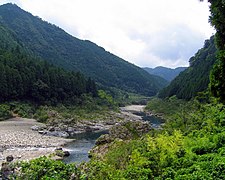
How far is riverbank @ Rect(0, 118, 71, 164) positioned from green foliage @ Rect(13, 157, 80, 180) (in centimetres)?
1784

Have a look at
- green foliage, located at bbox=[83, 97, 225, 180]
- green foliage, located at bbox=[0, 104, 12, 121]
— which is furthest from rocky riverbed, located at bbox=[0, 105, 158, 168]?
green foliage, located at bbox=[83, 97, 225, 180]

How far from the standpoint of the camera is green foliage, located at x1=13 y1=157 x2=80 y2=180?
1177cm

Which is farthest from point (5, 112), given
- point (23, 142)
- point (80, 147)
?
point (80, 147)

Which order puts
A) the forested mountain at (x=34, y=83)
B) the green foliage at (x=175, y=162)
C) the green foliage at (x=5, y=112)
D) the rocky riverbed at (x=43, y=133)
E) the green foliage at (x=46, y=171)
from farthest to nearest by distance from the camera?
the forested mountain at (x=34, y=83)
the green foliage at (x=5, y=112)
the rocky riverbed at (x=43, y=133)
the green foliage at (x=46, y=171)
the green foliage at (x=175, y=162)

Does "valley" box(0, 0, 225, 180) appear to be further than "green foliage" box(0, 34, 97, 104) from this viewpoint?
No

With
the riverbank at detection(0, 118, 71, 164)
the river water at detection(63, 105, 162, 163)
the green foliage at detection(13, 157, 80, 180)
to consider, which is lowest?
the river water at detection(63, 105, 162, 163)

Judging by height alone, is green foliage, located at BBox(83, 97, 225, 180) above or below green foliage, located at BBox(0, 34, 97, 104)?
below

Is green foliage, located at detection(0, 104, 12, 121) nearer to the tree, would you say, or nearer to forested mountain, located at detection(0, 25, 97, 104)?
forested mountain, located at detection(0, 25, 97, 104)

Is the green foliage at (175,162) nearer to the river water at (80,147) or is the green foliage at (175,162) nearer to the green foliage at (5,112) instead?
the river water at (80,147)

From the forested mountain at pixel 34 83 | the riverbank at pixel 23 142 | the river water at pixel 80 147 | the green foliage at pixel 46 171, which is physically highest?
the forested mountain at pixel 34 83

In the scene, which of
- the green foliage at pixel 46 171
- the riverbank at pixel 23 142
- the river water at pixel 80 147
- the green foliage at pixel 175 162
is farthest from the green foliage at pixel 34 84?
the green foliage at pixel 46 171

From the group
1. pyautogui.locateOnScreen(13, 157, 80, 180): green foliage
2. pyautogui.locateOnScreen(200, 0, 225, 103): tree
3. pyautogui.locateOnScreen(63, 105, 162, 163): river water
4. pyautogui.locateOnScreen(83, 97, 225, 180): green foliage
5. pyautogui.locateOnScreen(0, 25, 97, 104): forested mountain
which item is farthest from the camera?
pyautogui.locateOnScreen(0, 25, 97, 104): forested mountain

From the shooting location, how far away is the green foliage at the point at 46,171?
11766mm

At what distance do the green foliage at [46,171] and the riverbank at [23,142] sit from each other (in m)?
17.8
